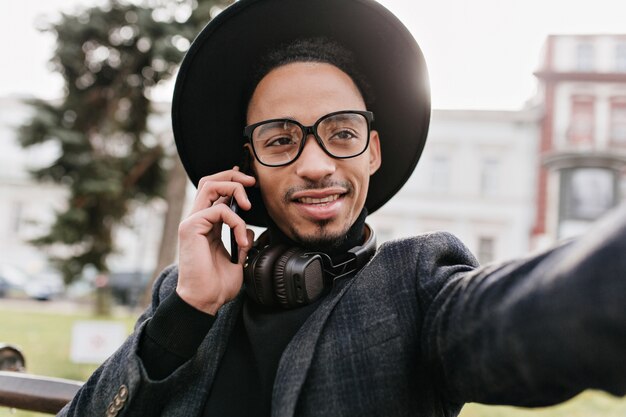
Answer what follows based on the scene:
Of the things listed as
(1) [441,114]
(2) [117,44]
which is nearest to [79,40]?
(2) [117,44]

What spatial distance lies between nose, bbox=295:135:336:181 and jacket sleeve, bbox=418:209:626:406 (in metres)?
0.48

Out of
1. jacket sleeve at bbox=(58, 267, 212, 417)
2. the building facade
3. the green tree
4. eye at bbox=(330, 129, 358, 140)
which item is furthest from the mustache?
the building facade

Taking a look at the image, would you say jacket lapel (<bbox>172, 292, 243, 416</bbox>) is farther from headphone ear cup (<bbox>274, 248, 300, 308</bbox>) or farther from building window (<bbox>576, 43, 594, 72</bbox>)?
building window (<bbox>576, 43, 594, 72</bbox>)

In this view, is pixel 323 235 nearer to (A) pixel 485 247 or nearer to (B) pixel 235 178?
(B) pixel 235 178

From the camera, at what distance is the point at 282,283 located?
134 centimetres

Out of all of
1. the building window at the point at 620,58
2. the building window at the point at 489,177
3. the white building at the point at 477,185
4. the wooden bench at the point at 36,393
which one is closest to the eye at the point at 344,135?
the wooden bench at the point at 36,393

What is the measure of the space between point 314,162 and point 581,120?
89.4 ft

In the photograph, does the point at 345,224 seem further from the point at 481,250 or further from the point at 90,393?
the point at 481,250

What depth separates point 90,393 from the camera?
4.58ft

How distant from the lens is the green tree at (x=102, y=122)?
9922mm

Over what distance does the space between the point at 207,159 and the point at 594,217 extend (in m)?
17.1

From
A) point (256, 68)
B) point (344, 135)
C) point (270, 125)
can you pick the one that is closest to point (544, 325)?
point (344, 135)

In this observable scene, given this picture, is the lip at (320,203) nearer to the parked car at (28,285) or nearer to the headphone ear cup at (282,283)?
the headphone ear cup at (282,283)

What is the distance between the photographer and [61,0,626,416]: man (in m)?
0.83
